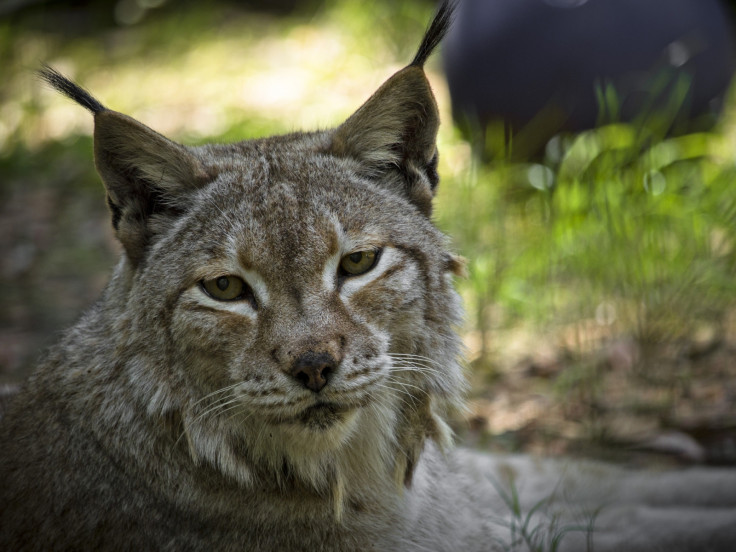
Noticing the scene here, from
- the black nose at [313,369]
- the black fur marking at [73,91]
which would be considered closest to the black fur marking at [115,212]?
the black fur marking at [73,91]

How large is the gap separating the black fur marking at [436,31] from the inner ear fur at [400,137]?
6 centimetres

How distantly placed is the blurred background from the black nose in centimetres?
134

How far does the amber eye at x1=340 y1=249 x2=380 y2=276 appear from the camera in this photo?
10.4ft

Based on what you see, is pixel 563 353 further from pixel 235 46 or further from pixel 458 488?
pixel 235 46

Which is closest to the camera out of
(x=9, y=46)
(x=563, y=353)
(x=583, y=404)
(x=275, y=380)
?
(x=275, y=380)

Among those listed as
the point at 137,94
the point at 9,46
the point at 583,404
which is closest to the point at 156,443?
A: the point at 583,404

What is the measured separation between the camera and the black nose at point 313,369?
2.79m

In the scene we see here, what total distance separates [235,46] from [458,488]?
10.6 meters

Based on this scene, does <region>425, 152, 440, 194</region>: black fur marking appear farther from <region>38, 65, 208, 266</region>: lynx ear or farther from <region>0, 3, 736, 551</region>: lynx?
<region>38, 65, 208, 266</region>: lynx ear

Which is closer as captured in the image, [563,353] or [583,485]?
[583,485]

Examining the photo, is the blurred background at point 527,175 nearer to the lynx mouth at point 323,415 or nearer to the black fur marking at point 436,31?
the lynx mouth at point 323,415

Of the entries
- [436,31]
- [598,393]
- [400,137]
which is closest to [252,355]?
[400,137]

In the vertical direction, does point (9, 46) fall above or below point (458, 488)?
above

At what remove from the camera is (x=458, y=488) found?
13.4 feet
